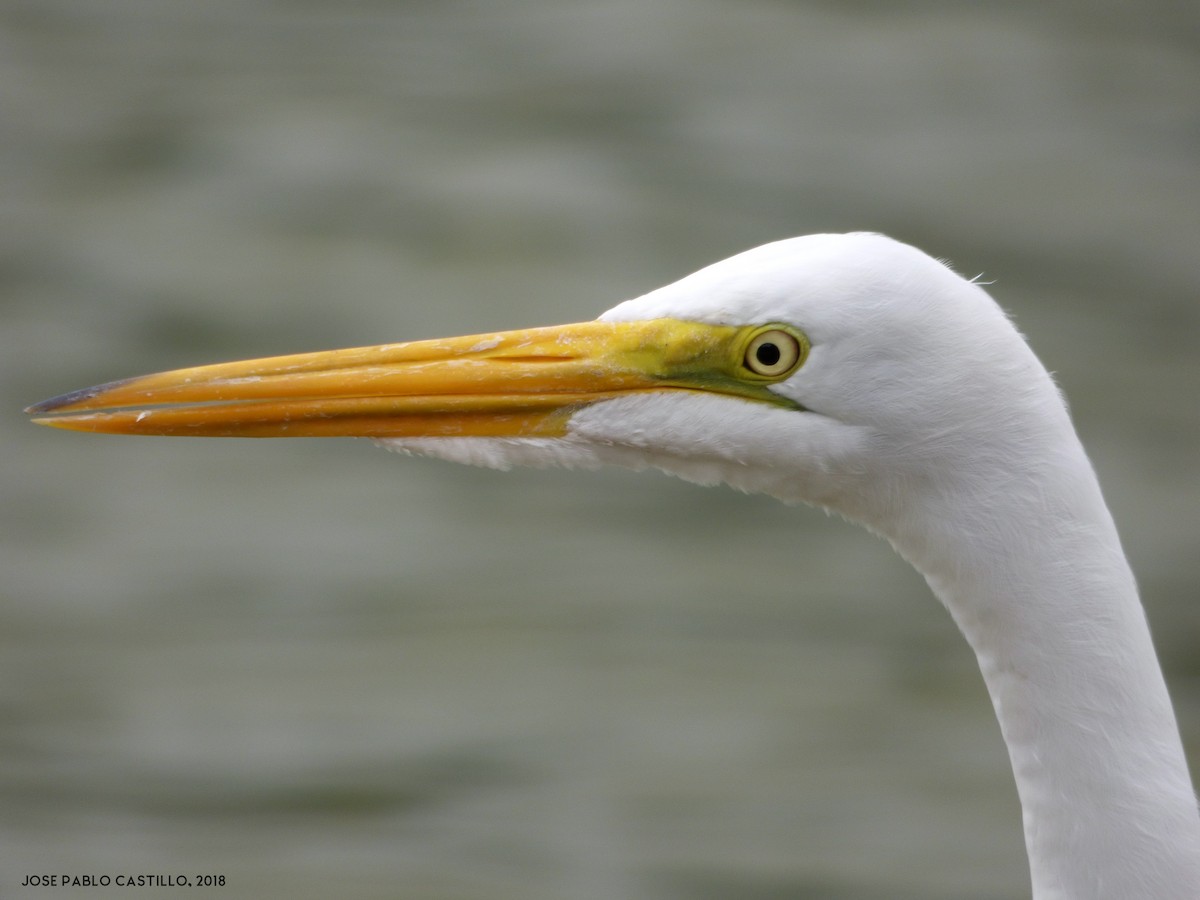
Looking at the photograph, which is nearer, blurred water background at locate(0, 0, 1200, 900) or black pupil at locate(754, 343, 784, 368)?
black pupil at locate(754, 343, 784, 368)

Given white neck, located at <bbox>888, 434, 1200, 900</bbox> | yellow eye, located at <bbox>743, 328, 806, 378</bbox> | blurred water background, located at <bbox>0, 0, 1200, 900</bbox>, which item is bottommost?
white neck, located at <bbox>888, 434, 1200, 900</bbox>

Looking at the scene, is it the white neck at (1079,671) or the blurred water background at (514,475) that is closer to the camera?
the white neck at (1079,671)

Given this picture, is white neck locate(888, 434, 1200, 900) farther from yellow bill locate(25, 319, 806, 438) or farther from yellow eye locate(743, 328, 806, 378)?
yellow bill locate(25, 319, 806, 438)

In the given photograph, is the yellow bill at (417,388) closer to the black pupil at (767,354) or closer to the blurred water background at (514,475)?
the black pupil at (767,354)

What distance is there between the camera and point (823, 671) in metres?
3.90

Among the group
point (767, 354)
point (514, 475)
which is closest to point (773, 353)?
point (767, 354)

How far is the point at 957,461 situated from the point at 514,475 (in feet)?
10.9

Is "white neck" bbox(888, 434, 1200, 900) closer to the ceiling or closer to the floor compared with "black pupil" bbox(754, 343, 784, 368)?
closer to the floor

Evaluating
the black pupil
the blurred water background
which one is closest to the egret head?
the black pupil

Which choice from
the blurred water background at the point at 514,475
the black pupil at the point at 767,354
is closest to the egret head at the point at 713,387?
the black pupil at the point at 767,354

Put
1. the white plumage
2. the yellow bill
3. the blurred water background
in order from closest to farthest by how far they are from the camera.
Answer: the white plumage < the yellow bill < the blurred water background

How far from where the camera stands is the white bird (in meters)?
1.24

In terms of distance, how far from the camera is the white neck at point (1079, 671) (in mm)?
1242

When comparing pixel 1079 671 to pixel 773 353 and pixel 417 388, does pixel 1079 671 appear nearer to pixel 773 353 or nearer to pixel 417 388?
pixel 773 353
